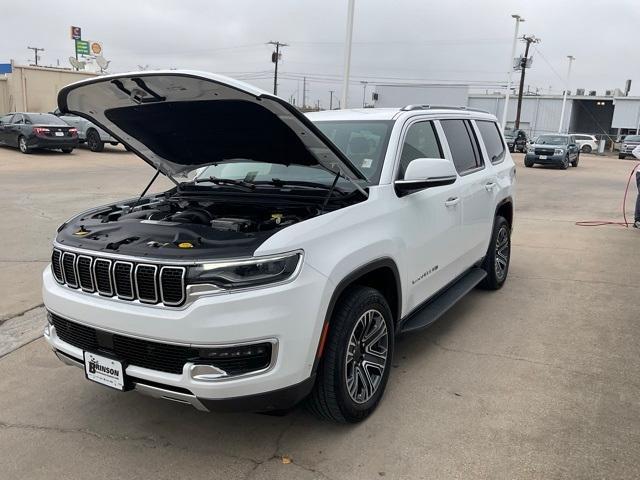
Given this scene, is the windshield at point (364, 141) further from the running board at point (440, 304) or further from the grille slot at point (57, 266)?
the grille slot at point (57, 266)

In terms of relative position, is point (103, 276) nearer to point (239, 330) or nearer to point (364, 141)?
point (239, 330)

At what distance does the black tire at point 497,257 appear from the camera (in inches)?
224

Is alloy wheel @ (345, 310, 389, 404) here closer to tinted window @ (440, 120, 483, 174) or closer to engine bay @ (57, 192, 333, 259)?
engine bay @ (57, 192, 333, 259)

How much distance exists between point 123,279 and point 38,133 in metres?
20.6

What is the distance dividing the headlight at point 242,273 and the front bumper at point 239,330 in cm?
5

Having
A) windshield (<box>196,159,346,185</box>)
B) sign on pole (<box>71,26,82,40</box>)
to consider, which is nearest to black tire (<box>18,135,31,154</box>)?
windshield (<box>196,159,346,185</box>)

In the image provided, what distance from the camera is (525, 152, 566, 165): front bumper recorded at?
85.1ft

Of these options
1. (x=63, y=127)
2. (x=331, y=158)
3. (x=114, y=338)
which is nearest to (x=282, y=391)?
(x=114, y=338)

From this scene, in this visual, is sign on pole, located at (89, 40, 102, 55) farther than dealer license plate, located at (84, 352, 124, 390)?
Yes

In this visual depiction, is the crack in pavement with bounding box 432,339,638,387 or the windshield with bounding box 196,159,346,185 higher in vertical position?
the windshield with bounding box 196,159,346,185

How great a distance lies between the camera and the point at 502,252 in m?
6.07

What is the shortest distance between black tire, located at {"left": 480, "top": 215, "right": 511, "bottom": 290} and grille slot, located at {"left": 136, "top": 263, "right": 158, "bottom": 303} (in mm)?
3868

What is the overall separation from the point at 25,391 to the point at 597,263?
6838mm

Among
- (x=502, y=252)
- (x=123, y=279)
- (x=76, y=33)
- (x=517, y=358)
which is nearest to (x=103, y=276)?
(x=123, y=279)
